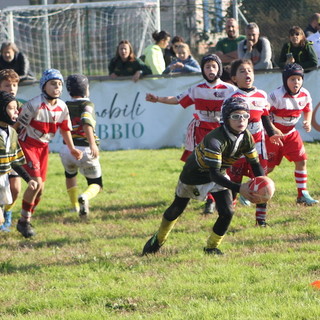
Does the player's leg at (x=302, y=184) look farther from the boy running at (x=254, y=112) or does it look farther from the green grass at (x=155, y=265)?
the boy running at (x=254, y=112)

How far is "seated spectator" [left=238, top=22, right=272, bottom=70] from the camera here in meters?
12.8

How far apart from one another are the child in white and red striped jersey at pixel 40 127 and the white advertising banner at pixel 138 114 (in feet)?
19.1

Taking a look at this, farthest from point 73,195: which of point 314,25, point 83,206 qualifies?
point 314,25

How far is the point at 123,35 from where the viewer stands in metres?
21.9

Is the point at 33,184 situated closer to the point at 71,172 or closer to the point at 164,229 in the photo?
the point at 164,229

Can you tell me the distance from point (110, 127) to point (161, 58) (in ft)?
5.42

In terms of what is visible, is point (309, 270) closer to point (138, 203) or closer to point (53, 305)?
point (53, 305)

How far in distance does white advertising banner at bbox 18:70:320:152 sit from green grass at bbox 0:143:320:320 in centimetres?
390

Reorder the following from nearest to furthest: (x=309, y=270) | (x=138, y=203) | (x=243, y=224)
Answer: (x=309, y=270) → (x=243, y=224) → (x=138, y=203)

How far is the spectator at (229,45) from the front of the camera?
13.7 meters

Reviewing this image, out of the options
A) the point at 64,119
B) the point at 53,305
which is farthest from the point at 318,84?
the point at 53,305

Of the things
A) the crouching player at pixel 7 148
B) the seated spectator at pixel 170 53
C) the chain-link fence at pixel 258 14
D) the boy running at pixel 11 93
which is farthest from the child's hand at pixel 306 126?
the chain-link fence at pixel 258 14

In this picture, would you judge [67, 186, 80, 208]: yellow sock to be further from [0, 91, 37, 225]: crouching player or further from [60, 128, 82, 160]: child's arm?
[0, 91, 37, 225]: crouching player

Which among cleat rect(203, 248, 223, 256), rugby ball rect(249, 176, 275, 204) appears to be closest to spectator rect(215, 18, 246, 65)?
cleat rect(203, 248, 223, 256)
